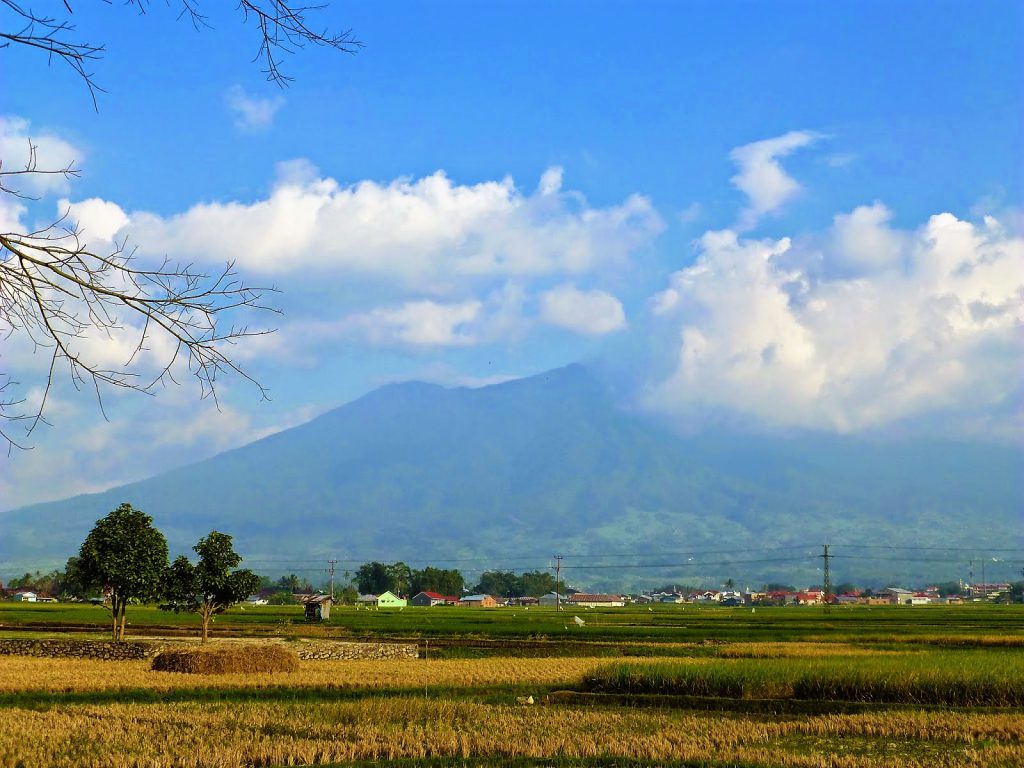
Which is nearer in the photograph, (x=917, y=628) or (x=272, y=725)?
(x=272, y=725)

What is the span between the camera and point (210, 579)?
53031 millimetres

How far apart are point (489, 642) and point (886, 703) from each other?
3636 cm

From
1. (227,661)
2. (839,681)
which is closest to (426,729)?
(839,681)

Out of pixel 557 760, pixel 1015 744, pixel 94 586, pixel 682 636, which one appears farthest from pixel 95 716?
pixel 682 636

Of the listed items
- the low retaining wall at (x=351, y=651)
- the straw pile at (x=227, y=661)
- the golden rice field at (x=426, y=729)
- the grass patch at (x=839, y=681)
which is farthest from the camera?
the low retaining wall at (x=351, y=651)

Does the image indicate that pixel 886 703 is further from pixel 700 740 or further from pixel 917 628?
pixel 917 628

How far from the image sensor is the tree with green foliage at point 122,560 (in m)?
49.1

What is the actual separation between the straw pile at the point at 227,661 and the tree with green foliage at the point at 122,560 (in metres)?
14.5

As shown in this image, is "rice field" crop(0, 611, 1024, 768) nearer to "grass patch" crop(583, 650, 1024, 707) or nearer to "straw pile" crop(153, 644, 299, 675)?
"grass patch" crop(583, 650, 1024, 707)

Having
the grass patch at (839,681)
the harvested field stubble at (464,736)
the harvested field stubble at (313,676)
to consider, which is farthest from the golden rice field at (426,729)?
the grass patch at (839,681)

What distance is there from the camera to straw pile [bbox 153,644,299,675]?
111 feet

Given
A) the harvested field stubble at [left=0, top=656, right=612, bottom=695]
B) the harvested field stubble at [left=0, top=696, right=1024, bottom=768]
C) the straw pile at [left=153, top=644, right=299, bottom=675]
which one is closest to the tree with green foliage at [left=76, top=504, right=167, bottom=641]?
the harvested field stubble at [left=0, top=656, right=612, bottom=695]

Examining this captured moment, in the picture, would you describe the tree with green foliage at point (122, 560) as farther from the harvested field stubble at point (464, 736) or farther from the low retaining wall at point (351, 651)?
the harvested field stubble at point (464, 736)

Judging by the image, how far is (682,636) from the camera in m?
68.9
